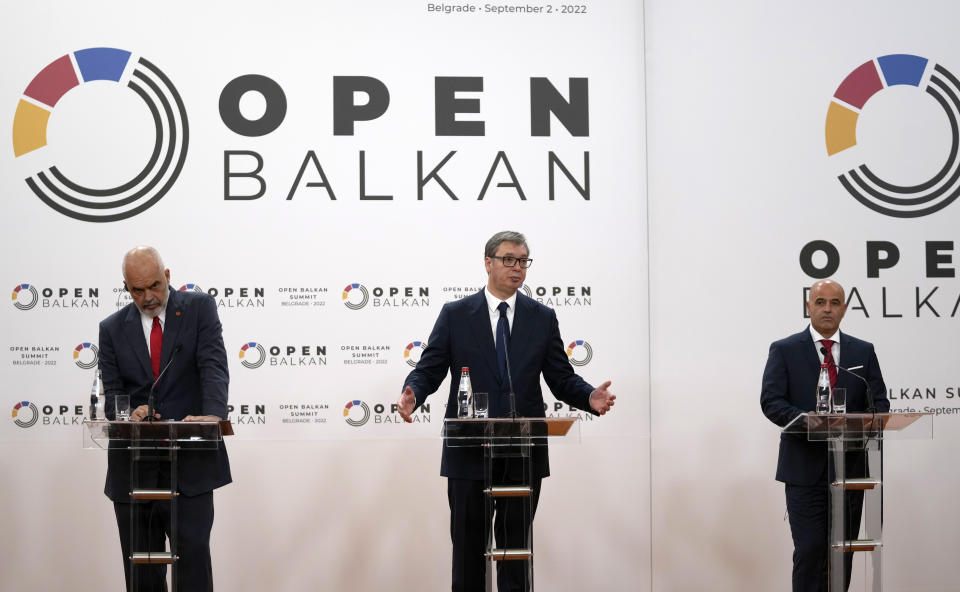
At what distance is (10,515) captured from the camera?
608 cm

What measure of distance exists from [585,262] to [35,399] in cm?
370

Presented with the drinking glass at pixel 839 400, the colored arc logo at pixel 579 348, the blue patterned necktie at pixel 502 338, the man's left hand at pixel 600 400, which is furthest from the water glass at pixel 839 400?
the colored arc logo at pixel 579 348

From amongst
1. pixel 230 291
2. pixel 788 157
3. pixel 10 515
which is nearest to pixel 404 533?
pixel 230 291

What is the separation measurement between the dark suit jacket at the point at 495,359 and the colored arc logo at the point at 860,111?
2.24 m

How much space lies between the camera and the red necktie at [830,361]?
15.7 feet

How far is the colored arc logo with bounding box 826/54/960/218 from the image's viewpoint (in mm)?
5555

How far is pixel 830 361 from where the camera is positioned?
4883 mm

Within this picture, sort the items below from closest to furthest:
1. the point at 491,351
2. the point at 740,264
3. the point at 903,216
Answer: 1. the point at 491,351
2. the point at 903,216
3. the point at 740,264

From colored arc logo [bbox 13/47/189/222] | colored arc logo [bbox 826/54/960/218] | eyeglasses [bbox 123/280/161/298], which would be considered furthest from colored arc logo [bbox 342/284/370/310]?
colored arc logo [bbox 826/54/960/218]

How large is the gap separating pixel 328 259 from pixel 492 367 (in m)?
1.95

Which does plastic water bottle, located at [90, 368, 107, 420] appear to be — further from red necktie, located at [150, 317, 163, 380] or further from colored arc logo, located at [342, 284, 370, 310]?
colored arc logo, located at [342, 284, 370, 310]

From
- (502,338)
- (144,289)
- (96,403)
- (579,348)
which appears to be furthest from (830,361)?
(96,403)

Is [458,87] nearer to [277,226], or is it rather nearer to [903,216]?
[277,226]

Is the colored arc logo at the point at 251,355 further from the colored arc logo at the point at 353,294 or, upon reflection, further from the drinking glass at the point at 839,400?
the drinking glass at the point at 839,400
